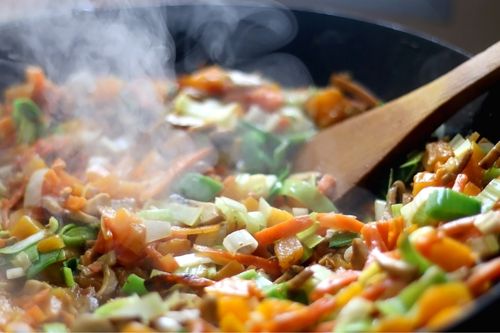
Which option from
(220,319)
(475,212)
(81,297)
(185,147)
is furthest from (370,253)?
(185,147)

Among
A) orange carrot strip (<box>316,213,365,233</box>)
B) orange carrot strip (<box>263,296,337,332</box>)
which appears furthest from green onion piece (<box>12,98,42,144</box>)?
orange carrot strip (<box>263,296,337,332</box>)

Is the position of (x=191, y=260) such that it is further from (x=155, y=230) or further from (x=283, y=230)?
(x=283, y=230)

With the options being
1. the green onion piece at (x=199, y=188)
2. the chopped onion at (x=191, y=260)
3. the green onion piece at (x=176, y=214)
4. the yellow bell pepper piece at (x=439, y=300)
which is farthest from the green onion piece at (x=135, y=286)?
the yellow bell pepper piece at (x=439, y=300)

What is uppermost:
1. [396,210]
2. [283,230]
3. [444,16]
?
[444,16]

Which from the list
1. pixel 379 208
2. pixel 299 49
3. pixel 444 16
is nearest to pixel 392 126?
pixel 379 208

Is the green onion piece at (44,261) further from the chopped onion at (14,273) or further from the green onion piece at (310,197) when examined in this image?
the green onion piece at (310,197)

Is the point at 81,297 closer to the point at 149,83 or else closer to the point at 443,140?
the point at 149,83

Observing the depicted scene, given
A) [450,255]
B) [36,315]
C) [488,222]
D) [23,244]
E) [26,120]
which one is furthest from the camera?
[26,120]
